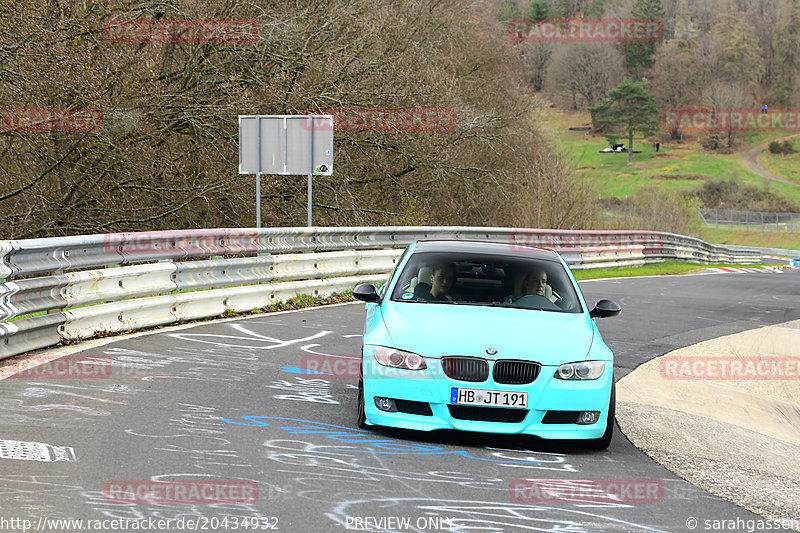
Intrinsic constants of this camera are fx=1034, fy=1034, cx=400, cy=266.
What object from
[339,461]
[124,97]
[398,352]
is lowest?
[339,461]

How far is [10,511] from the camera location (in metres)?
4.68

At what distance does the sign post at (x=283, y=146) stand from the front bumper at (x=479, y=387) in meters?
11.1

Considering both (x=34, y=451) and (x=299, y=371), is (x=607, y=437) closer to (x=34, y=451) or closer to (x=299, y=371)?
(x=299, y=371)

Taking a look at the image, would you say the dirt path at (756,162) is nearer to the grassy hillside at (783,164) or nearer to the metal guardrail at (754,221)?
the grassy hillside at (783,164)

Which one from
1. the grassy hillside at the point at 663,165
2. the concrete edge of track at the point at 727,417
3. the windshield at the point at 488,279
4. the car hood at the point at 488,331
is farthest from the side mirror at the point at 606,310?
the grassy hillside at the point at 663,165

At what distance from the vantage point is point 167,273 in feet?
38.7

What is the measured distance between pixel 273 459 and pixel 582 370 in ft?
7.12

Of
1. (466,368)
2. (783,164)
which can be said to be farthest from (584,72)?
(466,368)

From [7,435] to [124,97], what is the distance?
46.1ft

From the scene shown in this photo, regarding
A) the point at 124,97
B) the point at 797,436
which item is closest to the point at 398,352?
the point at 797,436

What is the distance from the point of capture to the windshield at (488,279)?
8.10 m

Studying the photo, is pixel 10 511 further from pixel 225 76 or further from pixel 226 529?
pixel 225 76

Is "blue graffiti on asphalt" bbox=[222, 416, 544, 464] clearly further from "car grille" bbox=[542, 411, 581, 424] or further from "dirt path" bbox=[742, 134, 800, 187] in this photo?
"dirt path" bbox=[742, 134, 800, 187]

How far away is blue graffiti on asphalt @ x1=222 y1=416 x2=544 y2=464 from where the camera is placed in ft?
20.9
